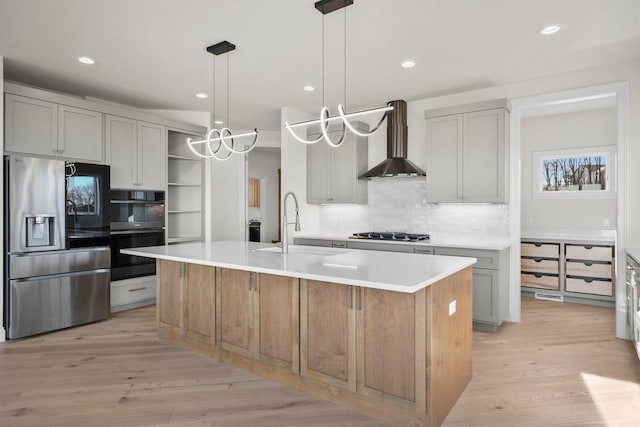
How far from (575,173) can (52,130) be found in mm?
6511

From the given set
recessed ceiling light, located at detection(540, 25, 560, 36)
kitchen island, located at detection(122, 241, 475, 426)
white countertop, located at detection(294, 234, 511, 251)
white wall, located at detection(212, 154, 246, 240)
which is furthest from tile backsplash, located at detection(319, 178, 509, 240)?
kitchen island, located at detection(122, 241, 475, 426)

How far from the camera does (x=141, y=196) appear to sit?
474cm

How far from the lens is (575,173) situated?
5383 mm

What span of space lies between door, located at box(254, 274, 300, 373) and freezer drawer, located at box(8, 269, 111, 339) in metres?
2.43

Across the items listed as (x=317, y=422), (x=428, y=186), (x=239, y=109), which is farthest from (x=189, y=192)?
(x=317, y=422)

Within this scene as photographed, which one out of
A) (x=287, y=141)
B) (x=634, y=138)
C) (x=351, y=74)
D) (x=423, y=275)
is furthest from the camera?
(x=287, y=141)

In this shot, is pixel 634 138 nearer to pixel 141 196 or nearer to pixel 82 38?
pixel 82 38

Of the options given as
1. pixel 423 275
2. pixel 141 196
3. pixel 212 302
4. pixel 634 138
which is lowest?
pixel 212 302

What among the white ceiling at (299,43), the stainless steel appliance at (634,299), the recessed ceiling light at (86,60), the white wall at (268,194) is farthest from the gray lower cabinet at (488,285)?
the white wall at (268,194)

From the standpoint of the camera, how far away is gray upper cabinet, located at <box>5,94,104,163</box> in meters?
3.69

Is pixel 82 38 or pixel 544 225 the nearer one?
pixel 82 38

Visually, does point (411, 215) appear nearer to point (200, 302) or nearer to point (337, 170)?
point (337, 170)

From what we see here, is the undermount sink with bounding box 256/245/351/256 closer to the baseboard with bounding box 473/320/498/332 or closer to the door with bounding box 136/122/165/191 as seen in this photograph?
the baseboard with bounding box 473/320/498/332

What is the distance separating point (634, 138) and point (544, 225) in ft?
7.17
